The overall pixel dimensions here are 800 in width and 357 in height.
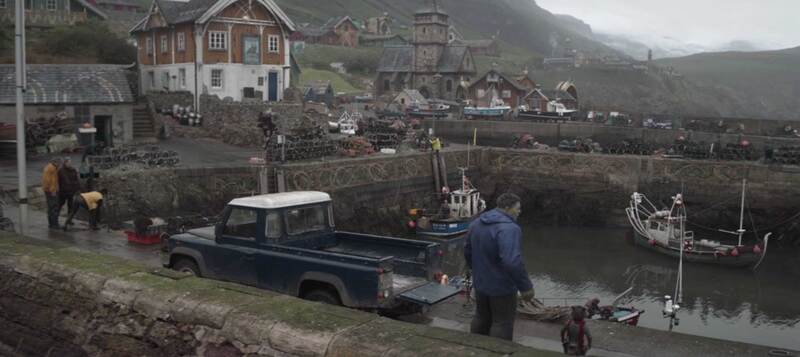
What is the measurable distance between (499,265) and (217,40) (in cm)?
3159

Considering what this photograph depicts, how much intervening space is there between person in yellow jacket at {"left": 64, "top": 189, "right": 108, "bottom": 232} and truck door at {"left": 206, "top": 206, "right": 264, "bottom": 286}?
21.2ft

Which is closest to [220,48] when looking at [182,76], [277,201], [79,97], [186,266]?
[182,76]

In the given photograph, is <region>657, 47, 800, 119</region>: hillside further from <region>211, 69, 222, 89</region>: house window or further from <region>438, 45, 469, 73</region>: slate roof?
<region>211, 69, 222, 89</region>: house window

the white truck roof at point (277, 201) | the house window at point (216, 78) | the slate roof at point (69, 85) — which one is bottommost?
the white truck roof at point (277, 201)

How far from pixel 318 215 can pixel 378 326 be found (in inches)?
228

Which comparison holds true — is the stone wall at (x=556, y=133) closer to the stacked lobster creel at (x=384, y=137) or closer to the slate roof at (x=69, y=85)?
the stacked lobster creel at (x=384, y=137)

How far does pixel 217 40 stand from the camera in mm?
35469

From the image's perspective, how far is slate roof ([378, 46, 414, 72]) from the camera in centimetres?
8025

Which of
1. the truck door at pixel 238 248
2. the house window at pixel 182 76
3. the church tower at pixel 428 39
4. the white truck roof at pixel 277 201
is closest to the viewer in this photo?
the truck door at pixel 238 248

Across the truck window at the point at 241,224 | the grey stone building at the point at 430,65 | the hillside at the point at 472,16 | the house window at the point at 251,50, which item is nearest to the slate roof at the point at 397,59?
the grey stone building at the point at 430,65

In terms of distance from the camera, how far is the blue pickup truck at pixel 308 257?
31.0 feet

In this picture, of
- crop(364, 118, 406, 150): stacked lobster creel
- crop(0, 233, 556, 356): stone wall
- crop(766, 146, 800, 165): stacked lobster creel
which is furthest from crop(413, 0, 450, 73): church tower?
crop(0, 233, 556, 356): stone wall

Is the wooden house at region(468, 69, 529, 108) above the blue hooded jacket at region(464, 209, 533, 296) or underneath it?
above

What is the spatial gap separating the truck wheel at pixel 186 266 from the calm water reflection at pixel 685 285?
9.40m
